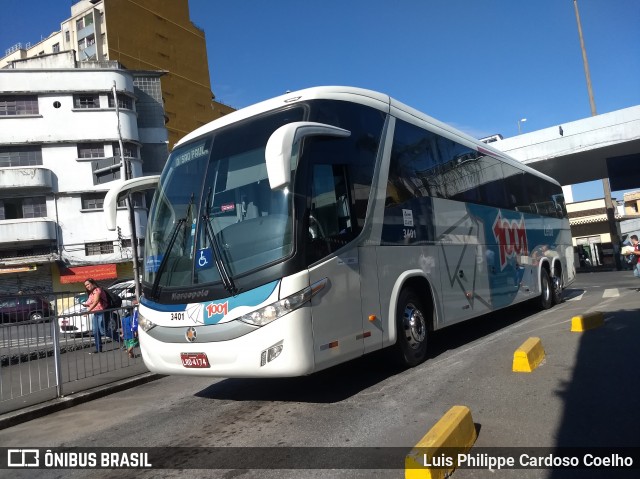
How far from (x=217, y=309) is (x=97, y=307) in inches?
214

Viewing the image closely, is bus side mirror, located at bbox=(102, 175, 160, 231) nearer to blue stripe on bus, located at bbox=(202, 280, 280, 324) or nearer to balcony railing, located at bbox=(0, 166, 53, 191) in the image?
blue stripe on bus, located at bbox=(202, 280, 280, 324)

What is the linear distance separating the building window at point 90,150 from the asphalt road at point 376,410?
31.2m

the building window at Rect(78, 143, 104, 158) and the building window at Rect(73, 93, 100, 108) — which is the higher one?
the building window at Rect(73, 93, 100, 108)

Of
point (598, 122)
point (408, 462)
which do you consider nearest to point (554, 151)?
point (598, 122)

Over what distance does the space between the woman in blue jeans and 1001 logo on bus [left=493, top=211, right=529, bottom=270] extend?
7170 mm

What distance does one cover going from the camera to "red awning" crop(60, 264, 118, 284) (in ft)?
109

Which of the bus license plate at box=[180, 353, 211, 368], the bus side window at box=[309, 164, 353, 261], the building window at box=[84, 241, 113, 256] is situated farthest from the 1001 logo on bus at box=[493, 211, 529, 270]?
the building window at box=[84, 241, 113, 256]

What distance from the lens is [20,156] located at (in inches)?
1331

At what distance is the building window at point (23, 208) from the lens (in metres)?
33.7

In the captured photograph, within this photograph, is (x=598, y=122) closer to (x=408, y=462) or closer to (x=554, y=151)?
(x=554, y=151)

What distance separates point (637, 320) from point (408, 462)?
7613mm

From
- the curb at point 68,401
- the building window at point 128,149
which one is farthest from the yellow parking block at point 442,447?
the building window at point 128,149

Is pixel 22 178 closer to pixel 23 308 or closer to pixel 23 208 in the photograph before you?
pixel 23 208

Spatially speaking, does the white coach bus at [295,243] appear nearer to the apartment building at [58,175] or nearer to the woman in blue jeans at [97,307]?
the woman in blue jeans at [97,307]
